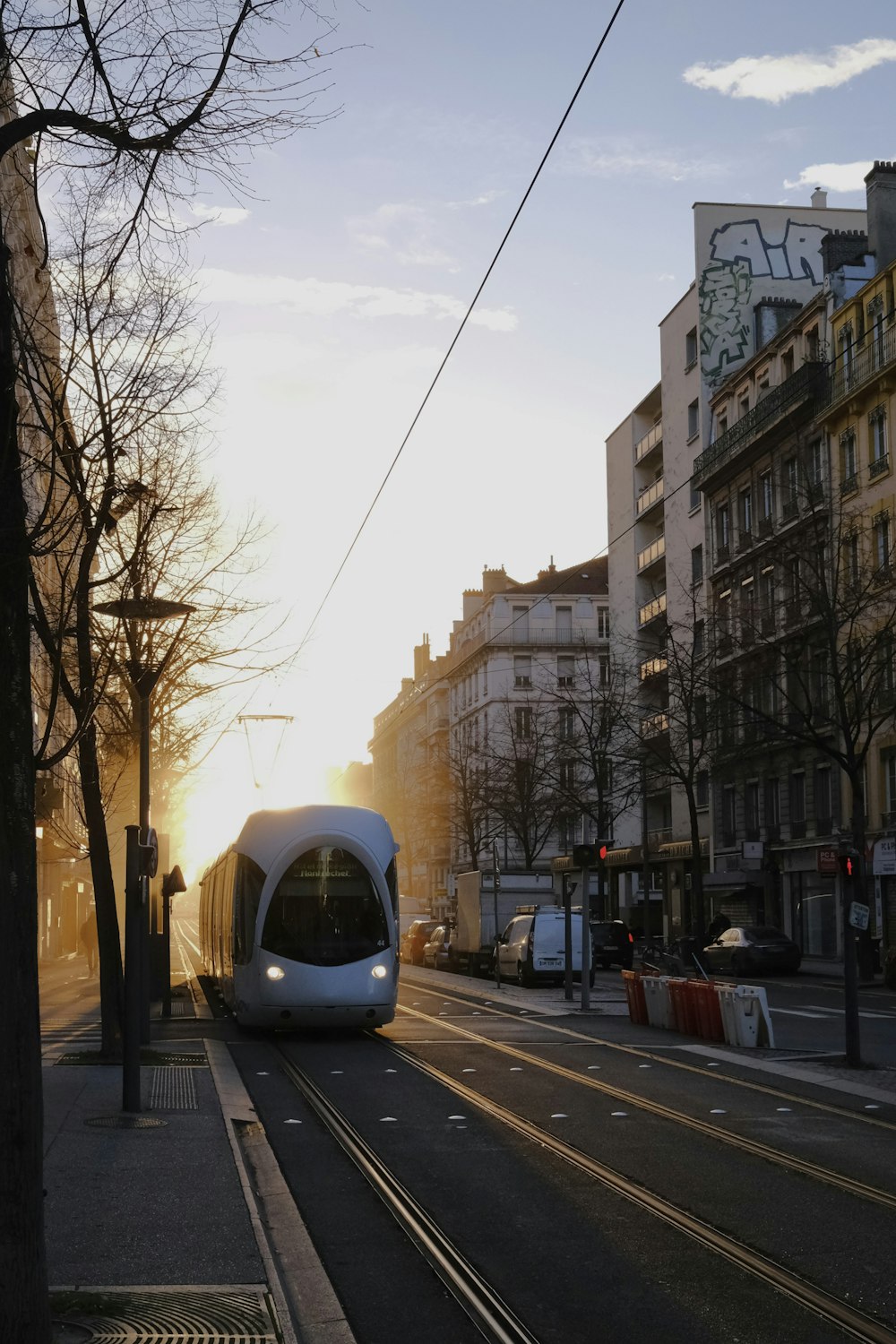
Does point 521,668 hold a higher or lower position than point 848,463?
lower

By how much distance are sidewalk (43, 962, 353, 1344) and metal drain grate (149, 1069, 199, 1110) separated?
0.10ft

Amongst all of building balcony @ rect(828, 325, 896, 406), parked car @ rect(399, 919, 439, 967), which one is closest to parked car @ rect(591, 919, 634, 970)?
parked car @ rect(399, 919, 439, 967)

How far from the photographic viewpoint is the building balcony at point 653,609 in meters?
65.5

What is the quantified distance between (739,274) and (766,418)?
10.3 m

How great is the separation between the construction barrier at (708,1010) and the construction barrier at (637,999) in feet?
7.13

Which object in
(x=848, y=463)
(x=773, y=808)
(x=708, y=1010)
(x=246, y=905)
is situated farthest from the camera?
(x=773, y=808)

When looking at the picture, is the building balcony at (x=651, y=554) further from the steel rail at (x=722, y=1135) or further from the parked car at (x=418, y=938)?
the steel rail at (x=722, y=1135)

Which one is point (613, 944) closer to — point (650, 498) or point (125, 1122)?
point (650, 498)

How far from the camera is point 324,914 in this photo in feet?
68.7

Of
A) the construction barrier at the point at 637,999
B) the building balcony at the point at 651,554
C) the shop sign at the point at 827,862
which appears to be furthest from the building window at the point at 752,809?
the construction barrier at the point at 637,999

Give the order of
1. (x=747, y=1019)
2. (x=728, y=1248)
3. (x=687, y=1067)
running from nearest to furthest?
(x=728, y=1248) → (x=687, y=1067) → (x=747, y=1019)

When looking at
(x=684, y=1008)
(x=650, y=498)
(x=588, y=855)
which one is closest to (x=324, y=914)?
(x=684, y=1008)

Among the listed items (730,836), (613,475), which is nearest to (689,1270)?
(730,836)

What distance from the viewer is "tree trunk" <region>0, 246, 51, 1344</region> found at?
535cm
